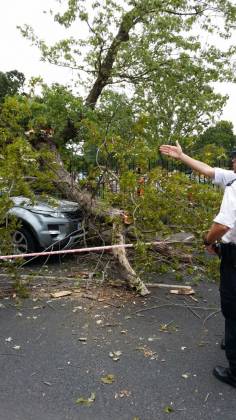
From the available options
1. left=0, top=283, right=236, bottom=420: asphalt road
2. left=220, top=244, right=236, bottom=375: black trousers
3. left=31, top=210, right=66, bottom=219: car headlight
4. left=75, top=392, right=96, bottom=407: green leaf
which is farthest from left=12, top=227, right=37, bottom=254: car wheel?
left=220, top=244, right=236, bottom=375: black trousers

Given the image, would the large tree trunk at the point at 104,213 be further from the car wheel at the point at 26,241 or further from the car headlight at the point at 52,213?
the car wheel at the point at 26,241

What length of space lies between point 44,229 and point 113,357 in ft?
10.7

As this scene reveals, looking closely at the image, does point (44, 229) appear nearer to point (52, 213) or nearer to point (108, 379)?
point (52, 213)

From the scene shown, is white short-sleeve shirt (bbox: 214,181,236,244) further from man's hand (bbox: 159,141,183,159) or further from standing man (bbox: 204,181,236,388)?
man's hand (bbox: 159,141,183,159)

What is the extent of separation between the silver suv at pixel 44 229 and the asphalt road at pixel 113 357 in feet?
5.44

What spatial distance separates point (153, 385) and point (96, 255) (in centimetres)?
337

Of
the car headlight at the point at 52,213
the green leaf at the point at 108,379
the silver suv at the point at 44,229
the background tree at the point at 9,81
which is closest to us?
the green leaf at the point at 108,379

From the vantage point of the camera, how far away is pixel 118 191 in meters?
5.73

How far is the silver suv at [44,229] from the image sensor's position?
253 inches

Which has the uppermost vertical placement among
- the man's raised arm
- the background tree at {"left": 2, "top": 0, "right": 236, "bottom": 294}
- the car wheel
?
the background tree at {"left": 2, "top": 0, "right": 236, "bottom": 294}

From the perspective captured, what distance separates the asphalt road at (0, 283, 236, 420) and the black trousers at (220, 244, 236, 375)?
12.3 inches

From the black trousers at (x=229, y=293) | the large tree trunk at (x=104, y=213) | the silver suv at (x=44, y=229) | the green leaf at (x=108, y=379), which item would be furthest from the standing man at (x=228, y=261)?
the silver suv at (x=44, y=229)

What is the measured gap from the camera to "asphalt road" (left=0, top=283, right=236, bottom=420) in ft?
9.30

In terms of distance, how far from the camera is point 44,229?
6.43 meters
